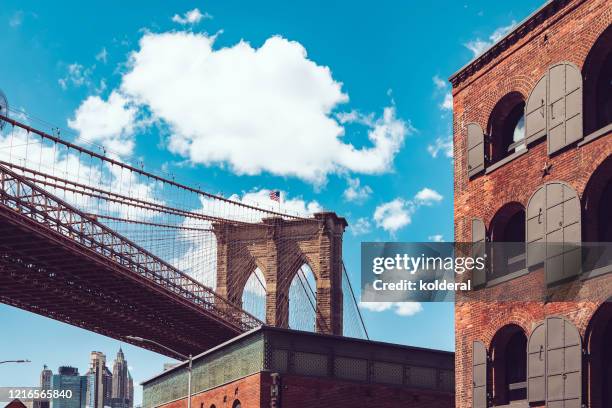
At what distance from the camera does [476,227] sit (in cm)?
2275

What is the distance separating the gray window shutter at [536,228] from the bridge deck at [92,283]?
3651cm

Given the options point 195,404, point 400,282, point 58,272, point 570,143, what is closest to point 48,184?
point 58,272

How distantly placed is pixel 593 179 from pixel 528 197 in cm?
202

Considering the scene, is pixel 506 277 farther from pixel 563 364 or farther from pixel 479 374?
pixel 563 364

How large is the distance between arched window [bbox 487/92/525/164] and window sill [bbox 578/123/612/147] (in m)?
3.15

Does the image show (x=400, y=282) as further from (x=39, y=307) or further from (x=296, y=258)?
(x=296, y=258)

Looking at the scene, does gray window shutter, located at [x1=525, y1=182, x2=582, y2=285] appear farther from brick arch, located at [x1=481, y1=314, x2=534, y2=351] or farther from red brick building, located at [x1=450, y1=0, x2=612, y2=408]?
brick arch, located at [x1=481, y1=314, x2=534, y2=351]

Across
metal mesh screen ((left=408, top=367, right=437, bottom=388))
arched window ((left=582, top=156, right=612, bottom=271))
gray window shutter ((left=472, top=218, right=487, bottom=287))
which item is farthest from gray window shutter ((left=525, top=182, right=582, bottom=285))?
metal mesh screen ((left=408, top=367, right=437, bottom=388))

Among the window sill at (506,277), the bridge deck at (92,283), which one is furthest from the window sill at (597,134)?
the bridge deck at (92,283)

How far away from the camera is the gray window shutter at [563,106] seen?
19.6 metres

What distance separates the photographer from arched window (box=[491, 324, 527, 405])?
2134cm

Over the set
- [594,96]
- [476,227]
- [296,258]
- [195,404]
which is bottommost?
[195,404]

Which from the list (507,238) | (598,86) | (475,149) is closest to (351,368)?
(475,149)

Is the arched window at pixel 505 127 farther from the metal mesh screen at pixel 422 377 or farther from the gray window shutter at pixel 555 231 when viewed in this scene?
the metal mesh screen at pixel 422 377
